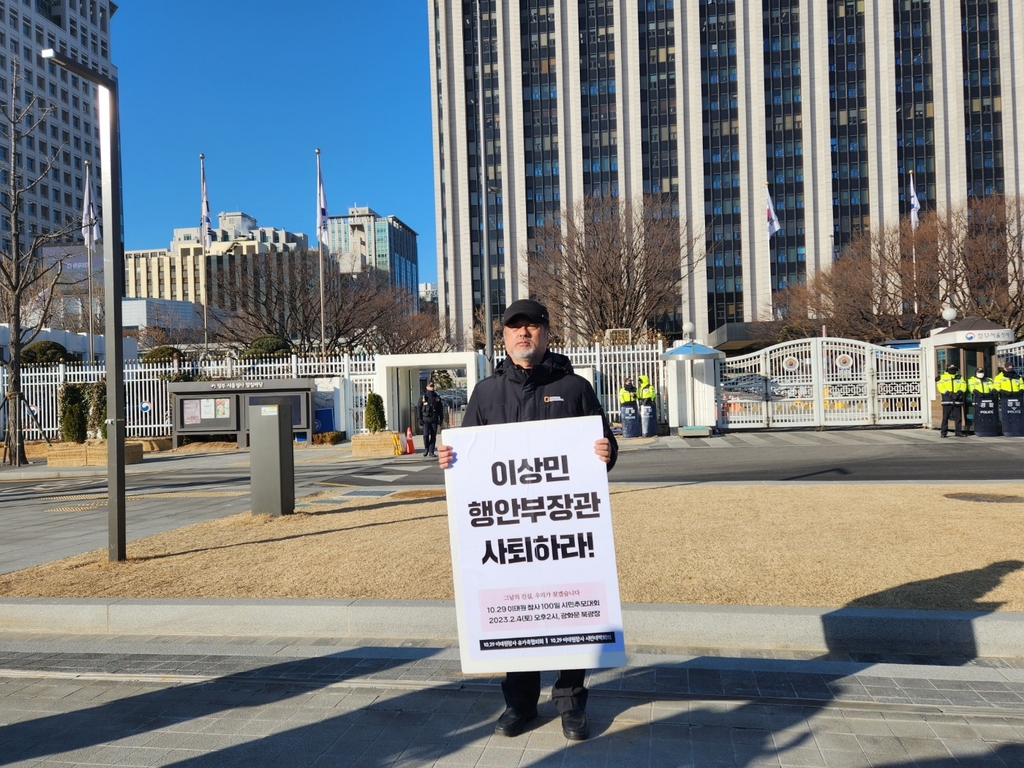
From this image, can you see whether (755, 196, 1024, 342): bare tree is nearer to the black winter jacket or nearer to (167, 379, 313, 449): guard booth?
(167, 379, 313, 449): guard booth

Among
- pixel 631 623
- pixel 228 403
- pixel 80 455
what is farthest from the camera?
pixel 228 403

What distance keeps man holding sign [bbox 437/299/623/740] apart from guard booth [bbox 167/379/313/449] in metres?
21.2

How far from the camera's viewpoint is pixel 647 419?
23.3m

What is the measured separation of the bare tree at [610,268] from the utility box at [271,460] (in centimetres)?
2745

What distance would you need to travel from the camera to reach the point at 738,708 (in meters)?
4.12

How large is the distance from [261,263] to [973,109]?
72.4 m

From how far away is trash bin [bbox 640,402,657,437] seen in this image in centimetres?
2330

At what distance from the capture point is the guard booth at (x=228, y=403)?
964 inches

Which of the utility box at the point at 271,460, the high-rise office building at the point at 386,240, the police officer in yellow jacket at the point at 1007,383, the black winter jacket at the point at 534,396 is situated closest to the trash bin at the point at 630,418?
the police officer in yellow jacket at the point at 1007,383

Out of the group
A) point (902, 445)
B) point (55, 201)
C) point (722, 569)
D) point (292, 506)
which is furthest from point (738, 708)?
point (55, 201)

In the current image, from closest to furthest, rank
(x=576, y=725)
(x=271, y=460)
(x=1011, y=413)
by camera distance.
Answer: (x=576, y=725), (x=271, y=460), (x=1011, y=413)

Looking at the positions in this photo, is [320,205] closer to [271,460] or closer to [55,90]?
[271,460]

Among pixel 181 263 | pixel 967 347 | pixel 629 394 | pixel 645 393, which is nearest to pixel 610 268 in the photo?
pixel 645 393

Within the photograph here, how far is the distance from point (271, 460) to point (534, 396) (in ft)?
21.4
